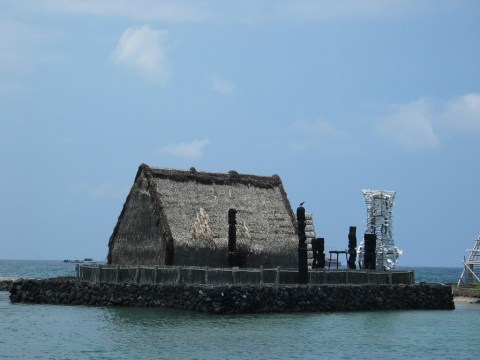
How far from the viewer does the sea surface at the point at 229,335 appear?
30.3 meters

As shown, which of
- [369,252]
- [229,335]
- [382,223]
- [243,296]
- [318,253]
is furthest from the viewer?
[382,223]

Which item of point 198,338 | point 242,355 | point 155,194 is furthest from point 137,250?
point 242,355

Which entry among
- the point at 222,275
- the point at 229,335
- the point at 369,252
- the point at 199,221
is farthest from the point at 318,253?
the point at 229,335

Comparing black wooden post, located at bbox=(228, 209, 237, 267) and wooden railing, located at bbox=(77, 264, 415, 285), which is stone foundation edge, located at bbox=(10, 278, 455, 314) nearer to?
wooden railing, located at bbox=(77, 264, 415, 285)

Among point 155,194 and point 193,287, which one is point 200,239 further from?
point 193,287

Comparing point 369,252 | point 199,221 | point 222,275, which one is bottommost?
point 222,275

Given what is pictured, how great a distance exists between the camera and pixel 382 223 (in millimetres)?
70875

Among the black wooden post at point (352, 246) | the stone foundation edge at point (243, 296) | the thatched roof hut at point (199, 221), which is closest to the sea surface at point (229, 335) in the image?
the stone foundation edge at point (243, 296)

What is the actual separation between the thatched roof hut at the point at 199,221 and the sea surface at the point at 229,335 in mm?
4041

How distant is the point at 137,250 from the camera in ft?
149

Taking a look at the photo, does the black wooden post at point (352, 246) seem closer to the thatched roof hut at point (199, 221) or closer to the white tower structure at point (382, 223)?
the thatched roof hut at point (199, 221)

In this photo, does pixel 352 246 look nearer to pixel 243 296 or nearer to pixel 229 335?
pixel 243 296

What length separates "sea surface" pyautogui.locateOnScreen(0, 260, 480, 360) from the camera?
30.3 metres

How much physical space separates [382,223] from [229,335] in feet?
129
